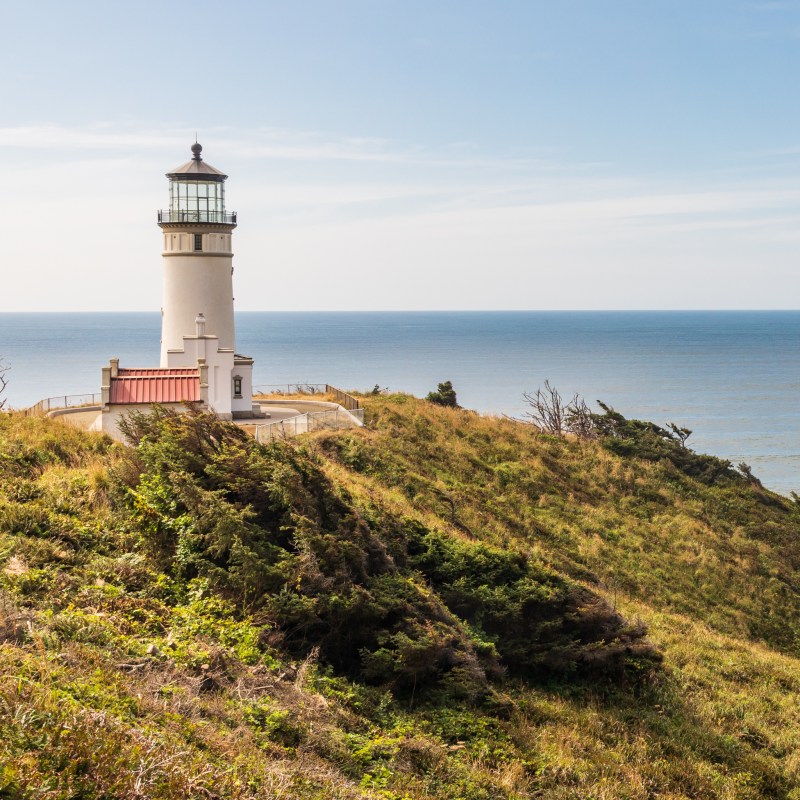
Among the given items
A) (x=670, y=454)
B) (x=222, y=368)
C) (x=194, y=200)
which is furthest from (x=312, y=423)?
(x=670, y=454)

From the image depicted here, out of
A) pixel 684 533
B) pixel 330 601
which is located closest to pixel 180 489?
pixel 330 601

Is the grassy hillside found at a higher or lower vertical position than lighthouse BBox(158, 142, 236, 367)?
lower

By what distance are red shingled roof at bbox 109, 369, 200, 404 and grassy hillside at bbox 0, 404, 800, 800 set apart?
626 cm

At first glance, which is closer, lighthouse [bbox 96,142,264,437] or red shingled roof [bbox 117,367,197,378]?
red shingled roof [bbox 117,367,197,378]

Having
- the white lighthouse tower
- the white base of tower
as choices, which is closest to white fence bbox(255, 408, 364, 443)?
the white base of tower

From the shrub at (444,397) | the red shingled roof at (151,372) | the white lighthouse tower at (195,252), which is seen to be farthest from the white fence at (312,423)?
the shrub at (444,397)

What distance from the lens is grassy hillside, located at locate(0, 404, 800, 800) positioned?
6570mm

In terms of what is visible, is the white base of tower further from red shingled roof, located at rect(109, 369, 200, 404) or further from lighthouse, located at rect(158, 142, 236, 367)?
red shingled roof, located at rect(109, 369, 200, 404)

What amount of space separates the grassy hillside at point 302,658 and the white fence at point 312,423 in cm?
645

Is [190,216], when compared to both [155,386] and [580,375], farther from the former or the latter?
[580,375]

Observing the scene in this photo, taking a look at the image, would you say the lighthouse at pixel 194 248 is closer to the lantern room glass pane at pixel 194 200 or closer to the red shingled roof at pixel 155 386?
the lantern room glass pane at pixel 194 200

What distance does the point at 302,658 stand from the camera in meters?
9.91

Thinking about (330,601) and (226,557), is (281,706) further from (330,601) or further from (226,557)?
(226,557)

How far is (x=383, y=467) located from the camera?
939 inches
